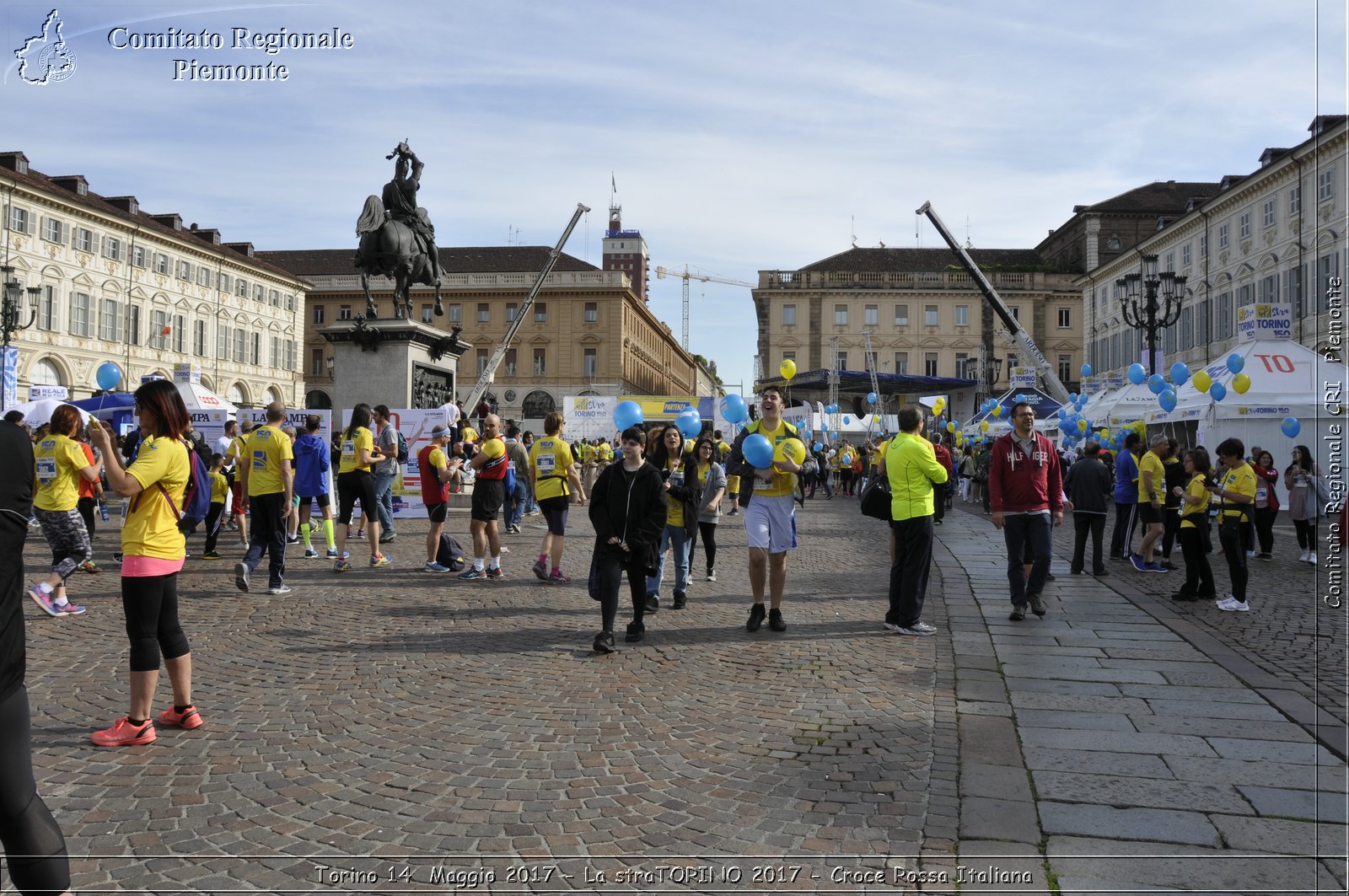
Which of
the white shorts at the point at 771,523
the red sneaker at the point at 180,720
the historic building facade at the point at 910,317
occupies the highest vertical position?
the historic building facade at the point at 910,317

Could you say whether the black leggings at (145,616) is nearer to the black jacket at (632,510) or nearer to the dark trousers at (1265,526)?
the black jacket at (632,510)

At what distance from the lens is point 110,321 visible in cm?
5038

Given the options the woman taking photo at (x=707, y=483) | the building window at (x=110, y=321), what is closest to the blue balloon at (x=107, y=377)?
A: the woman taking photo at (x=707, y=483)

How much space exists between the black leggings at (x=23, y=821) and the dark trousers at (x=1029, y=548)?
7239 mm

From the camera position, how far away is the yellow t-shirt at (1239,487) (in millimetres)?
8914

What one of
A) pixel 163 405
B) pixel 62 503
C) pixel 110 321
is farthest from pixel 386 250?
pixel 110 321

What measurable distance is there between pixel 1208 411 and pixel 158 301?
178 ft

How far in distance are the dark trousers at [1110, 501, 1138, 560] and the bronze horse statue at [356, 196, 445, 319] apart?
11.8 meters

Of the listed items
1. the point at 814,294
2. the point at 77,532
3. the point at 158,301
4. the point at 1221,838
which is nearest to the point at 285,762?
the point at 1221,838

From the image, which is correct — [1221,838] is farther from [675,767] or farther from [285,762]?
[285,762]

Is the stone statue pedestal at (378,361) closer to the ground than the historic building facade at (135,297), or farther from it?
closer to the ground

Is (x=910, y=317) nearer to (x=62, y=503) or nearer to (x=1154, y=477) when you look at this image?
(x=1154, y=477)

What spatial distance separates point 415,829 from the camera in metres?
3.59

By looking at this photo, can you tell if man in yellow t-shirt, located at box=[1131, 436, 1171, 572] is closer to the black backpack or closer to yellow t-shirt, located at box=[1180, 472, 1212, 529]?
yellow t-shirt, located at box=[1180, 472, 1212, 529]
